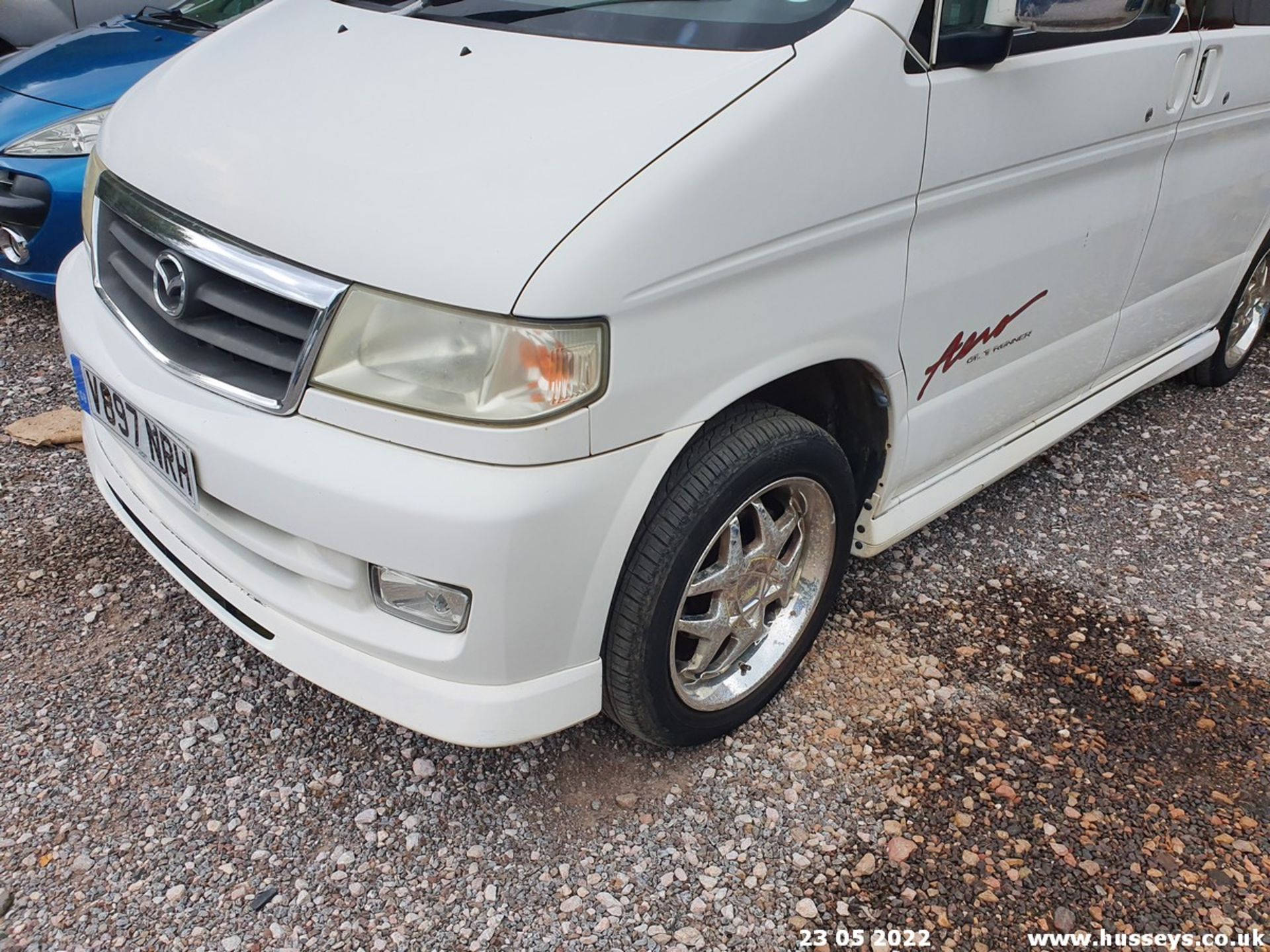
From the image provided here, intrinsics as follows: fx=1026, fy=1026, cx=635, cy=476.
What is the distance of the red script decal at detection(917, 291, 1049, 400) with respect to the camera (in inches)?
96.0

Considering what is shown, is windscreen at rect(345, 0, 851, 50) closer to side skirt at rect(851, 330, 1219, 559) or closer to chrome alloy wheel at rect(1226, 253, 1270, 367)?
side skirt at rect(851, 330, 1219, 559)

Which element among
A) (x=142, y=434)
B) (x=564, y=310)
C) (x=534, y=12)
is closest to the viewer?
(x=564, y=310)

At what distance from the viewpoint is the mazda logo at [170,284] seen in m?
1.93

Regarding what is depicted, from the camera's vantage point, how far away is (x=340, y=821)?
85.8 inches

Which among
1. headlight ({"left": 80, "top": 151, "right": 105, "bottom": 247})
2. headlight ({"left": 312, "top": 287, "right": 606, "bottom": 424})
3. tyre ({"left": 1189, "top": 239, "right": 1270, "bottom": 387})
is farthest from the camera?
tyre ({"left": 1189, "top": 239, "right": 1270, "bottom": 387})

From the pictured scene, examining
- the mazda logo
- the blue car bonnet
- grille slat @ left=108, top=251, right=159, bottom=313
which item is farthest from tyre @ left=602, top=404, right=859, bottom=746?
the blue car bonnet

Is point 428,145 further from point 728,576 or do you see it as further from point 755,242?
point 728,576

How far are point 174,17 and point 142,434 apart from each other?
142 inches

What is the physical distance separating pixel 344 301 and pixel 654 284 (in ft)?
1.71

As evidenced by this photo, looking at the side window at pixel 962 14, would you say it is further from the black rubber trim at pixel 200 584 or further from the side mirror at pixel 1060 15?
the black rubber trim at pixel 200 584

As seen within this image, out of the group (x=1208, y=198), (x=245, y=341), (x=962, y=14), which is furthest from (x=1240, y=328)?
(x=245, y=341)

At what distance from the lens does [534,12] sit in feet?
7.16

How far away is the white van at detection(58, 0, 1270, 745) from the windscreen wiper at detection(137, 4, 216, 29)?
98.9 inches

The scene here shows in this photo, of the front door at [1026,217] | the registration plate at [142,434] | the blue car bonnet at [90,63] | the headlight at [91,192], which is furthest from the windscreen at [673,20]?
the blue car bonnet at [90,63]
